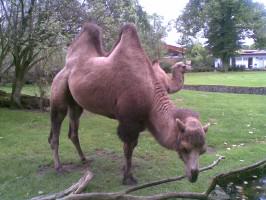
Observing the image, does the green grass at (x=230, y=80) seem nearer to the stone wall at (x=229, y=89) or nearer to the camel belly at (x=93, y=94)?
the stone wall at (x=229, y=89)

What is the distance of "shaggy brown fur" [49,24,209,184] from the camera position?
528 centimetres

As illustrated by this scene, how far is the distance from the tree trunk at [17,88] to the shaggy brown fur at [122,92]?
256 inches

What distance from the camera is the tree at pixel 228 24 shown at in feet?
168

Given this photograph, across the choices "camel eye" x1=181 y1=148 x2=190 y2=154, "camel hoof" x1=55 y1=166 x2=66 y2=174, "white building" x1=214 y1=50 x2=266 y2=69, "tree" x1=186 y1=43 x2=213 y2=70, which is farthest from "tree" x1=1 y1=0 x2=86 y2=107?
"white building" x1=214 y1=50 x2=266 y2=69

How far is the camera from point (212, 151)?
803 centimetres

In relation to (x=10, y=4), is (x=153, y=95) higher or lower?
lower

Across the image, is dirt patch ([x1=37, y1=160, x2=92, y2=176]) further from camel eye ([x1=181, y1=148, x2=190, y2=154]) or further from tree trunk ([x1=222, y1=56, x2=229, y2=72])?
tree trunk ([x1=222, y1=56, x2=229, y2=72])

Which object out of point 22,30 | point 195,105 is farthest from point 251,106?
point 22,30

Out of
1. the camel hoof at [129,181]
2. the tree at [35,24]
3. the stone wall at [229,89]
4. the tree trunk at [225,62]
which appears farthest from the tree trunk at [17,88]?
the tree trunk at [225,62]

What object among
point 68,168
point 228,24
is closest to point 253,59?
point 228,24

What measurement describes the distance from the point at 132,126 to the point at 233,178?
204 cm

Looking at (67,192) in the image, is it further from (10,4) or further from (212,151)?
(10,4)

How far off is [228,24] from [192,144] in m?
50.3

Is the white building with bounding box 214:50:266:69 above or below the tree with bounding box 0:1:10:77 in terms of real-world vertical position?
below
